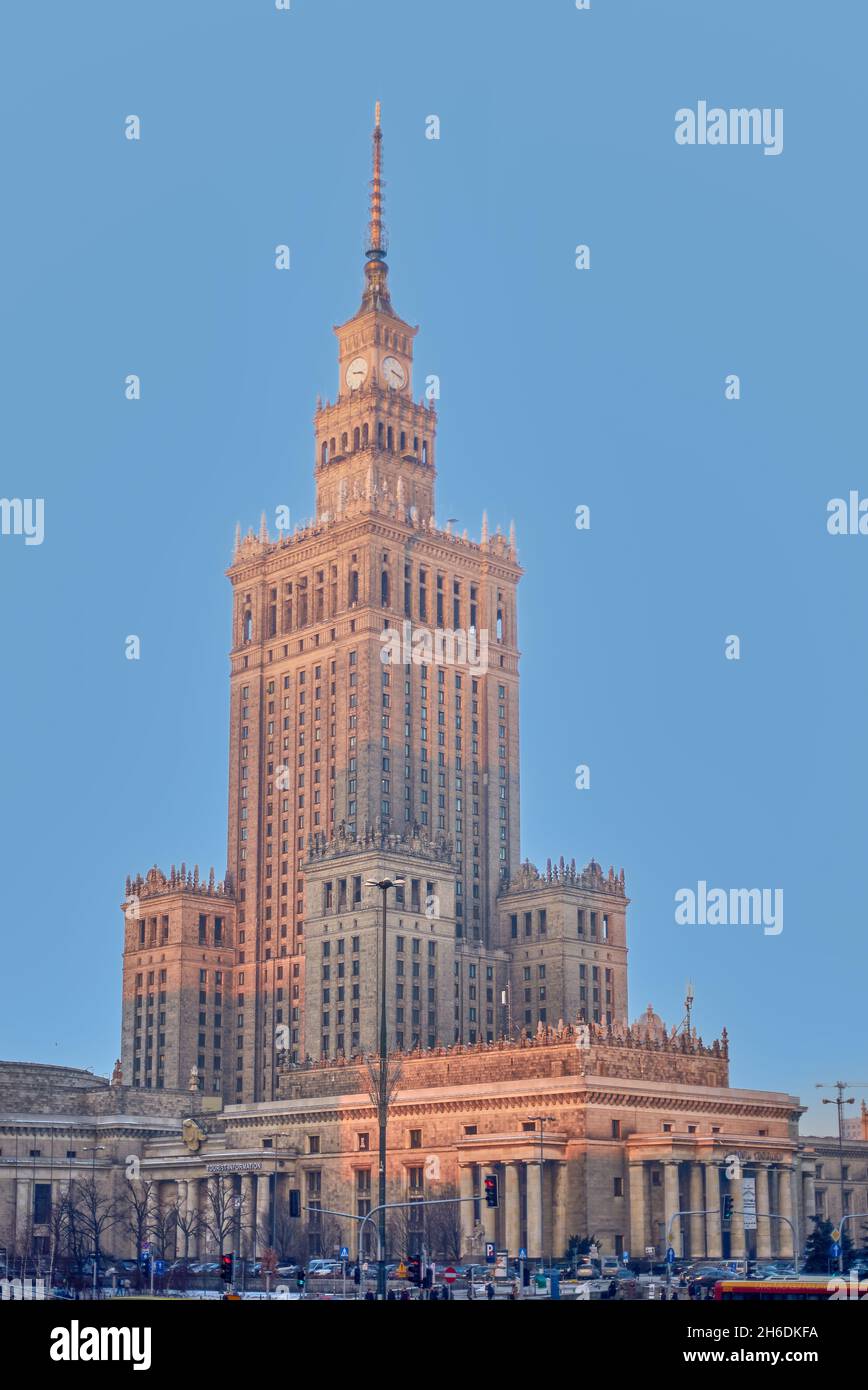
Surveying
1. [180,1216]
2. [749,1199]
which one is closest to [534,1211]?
[749,1199]

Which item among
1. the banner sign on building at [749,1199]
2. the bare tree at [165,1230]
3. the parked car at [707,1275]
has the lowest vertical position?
the bare tree at [165,1230]

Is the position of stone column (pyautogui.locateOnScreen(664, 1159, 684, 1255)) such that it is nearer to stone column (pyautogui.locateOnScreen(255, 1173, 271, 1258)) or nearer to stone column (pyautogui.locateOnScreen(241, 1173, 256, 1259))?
stone column (pyautogui.locateOnScreen(255, 1173, 271, 1258))

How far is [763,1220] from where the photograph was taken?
144m

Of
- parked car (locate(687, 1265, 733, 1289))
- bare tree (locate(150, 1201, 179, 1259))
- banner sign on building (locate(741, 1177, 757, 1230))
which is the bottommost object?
bare tree (locate(150, 1201, 179, 1259))

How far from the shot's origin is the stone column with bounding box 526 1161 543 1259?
133625 mm

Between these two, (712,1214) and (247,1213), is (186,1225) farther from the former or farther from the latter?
(712,1214)

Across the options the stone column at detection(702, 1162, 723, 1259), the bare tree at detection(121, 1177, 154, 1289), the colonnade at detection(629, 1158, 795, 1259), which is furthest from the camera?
the bare tree at detection(121, 1177, 154, 1289)

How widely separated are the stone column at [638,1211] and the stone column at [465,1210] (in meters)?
12.2

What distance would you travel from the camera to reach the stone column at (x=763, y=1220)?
142875mm

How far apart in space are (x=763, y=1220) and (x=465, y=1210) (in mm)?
23697

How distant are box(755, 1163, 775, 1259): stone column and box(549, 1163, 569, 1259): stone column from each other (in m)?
15.9

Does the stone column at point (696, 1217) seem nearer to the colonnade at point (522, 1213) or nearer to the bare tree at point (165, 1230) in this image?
the colonnade at point (522, 1213)

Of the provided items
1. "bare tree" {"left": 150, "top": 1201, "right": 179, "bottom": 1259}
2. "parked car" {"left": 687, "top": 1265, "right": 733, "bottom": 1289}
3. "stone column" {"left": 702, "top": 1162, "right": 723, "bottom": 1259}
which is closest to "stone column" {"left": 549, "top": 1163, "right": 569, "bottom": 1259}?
"stone column" {"left": 702, "top": 1162, "right": 723, "bottom": 1259}

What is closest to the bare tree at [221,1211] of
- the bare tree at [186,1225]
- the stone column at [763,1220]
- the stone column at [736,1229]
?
the bare tree at [186,1225]
